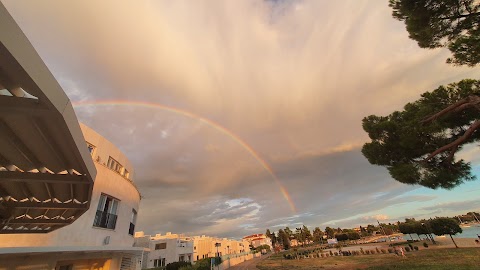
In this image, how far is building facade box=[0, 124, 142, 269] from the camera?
8.97 meters

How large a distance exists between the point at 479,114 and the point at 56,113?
14.5 m

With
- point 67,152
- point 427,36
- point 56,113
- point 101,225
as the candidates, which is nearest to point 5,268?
point 101,225

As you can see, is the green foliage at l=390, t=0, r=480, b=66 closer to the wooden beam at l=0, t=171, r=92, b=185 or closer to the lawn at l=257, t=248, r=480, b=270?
the wooden beam at l=0, t=171, r=92, b=185

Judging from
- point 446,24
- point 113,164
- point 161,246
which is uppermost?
point 446,24

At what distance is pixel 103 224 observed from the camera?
11508 mm

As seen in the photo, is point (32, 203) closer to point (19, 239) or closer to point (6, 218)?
point (6, 218)

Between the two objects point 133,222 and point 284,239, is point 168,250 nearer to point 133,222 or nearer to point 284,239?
point 133,222

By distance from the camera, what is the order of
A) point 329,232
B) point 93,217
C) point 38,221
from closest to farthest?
point 38,221 → point 93,217 → point 329,232

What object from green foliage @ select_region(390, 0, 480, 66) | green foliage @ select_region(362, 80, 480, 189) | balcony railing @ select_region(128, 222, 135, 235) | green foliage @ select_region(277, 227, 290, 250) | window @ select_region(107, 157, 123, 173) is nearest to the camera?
green foliage @ select_region(390, 0, 480, 66)

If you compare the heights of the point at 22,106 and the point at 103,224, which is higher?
the point at 103,224

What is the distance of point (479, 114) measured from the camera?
1037cm

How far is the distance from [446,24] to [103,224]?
55.4 ft

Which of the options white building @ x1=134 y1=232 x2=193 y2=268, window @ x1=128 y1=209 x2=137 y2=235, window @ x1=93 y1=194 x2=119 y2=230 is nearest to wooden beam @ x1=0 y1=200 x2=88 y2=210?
window @ x1=93 y1=194 x2=119 y2=230

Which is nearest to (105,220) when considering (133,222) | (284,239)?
(133,222)
